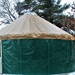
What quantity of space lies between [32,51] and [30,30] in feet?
2.54

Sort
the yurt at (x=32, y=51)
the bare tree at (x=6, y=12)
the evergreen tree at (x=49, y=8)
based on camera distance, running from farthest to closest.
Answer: the bare tree at (x=6, y=12) < the evergreen tree at (x=49, y=8) < the yurt at (x=32, y=51)

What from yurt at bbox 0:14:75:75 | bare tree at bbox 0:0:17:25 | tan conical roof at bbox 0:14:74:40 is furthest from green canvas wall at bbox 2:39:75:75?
bare tree at bbox 0:0:17:25

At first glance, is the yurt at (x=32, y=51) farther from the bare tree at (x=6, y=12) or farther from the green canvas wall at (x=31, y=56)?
the bare tree at (x=6, y=12)

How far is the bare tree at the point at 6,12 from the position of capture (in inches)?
953

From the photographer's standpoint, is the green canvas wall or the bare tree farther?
the bare tree

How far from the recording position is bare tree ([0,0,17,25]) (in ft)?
79.4

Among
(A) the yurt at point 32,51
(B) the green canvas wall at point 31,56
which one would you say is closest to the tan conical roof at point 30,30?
(A) the yurt at point 32,51

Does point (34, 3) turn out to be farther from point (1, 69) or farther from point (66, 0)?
point (1, 69)

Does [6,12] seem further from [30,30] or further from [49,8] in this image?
[30,30]

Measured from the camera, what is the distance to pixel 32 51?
840 cm

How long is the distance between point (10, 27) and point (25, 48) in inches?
48.3

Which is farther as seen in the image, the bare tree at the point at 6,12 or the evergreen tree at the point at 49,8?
the bare tree at the point at 6,12

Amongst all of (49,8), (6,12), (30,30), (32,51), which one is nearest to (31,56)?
(32,51)

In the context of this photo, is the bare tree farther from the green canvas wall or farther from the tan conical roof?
the green canvas wall
